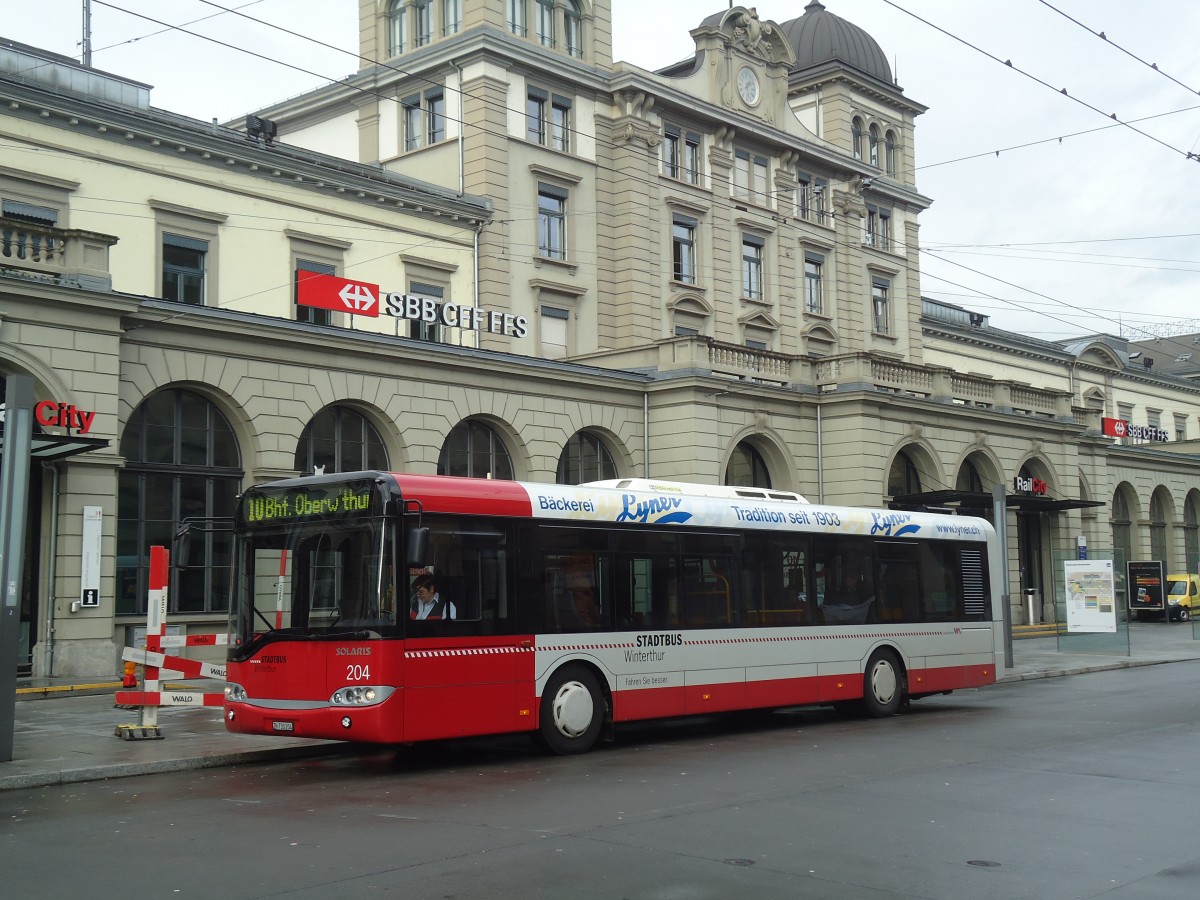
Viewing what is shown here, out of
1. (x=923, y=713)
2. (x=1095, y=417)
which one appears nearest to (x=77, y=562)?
(x=923, y=713)

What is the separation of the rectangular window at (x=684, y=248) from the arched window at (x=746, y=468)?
8.10 meters

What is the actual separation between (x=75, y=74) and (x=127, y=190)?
109 inches

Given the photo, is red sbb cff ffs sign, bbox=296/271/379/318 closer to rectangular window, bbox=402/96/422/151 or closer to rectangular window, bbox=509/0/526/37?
rectangular window, bbox=402/96/422/151

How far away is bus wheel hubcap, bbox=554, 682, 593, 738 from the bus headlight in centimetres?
261

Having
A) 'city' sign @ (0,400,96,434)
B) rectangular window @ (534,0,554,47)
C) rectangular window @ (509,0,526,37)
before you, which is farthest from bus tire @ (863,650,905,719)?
rectangular window @ (534,0,554,47)

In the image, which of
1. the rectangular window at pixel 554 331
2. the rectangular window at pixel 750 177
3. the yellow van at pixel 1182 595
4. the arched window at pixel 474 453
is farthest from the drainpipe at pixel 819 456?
the yellow van at pixel 1182 595

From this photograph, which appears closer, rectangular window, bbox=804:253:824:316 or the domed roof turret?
rectangular window, bbox=804:253:824:316

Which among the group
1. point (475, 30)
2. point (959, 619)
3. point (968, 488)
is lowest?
point (959, 619)

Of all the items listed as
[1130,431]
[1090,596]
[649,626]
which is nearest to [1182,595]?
[1130,431]

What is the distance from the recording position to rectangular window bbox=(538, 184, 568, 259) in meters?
39.7

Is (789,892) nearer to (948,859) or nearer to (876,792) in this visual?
(948,859)

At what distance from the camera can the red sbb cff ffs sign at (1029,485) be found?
144ft

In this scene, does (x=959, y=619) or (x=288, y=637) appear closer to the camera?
(x=288, y=637)

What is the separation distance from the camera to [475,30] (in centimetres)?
3750
